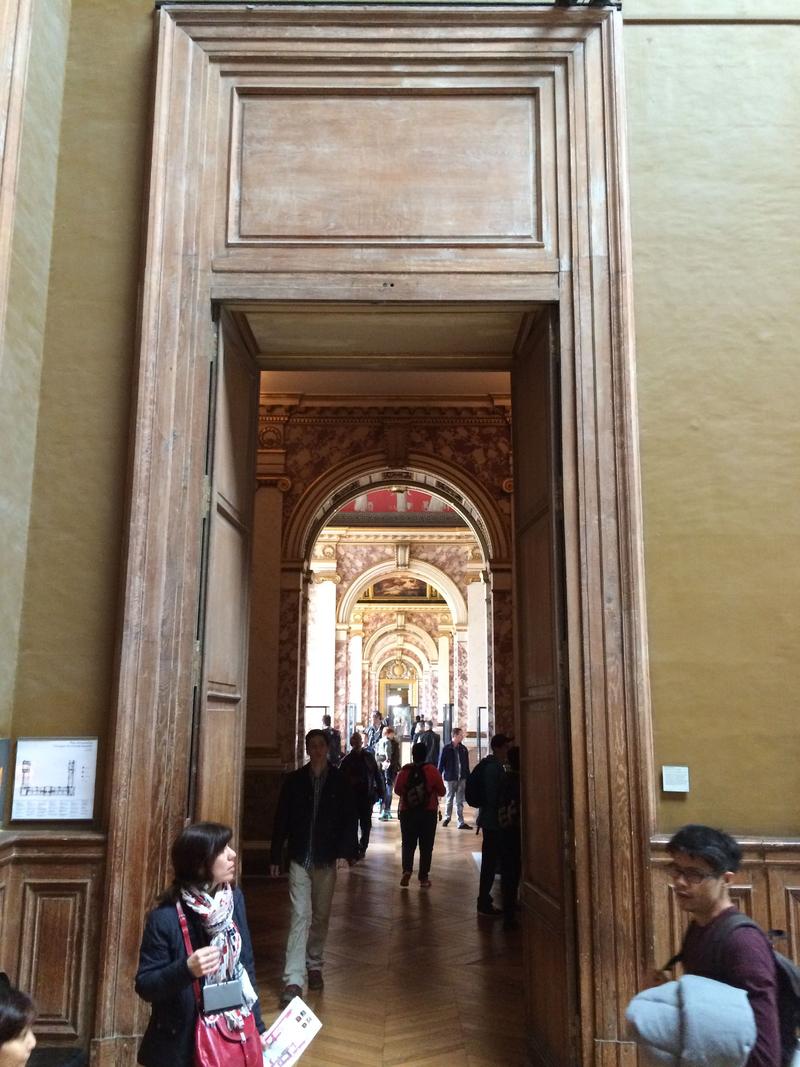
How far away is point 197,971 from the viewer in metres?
2.14

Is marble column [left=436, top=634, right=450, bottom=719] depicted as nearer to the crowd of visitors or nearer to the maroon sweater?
the crowd of visitors

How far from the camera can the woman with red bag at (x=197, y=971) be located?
7.16 feet

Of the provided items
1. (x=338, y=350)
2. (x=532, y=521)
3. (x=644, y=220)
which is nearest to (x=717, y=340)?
(x=644, y=220)

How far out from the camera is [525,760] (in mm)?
4270

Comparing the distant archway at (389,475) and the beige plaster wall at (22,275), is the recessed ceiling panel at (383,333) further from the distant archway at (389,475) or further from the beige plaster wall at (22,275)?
the distant archway at (389,475)

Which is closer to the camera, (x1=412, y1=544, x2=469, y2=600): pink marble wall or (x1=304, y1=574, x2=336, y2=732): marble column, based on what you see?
(x1=304, y1=574, x2=336, y2=732): marble column

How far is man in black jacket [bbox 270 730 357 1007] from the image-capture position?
5.01m

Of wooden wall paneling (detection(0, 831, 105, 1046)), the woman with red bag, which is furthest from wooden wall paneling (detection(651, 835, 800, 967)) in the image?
wooden wall paneling (detection(0, 831, 105, 1046))

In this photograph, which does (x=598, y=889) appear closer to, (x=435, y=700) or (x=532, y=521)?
(x=532, y=521)

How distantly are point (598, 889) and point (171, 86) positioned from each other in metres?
3.98

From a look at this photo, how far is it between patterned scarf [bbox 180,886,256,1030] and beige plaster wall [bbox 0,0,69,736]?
1736 millimetres

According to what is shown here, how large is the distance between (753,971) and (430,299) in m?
2.99

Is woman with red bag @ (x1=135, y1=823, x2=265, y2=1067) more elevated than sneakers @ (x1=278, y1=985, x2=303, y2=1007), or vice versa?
woman with red bag @ (x1=135, y1=823, x2=265, y2=1067)

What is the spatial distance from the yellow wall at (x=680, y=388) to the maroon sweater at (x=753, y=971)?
1776 mm
